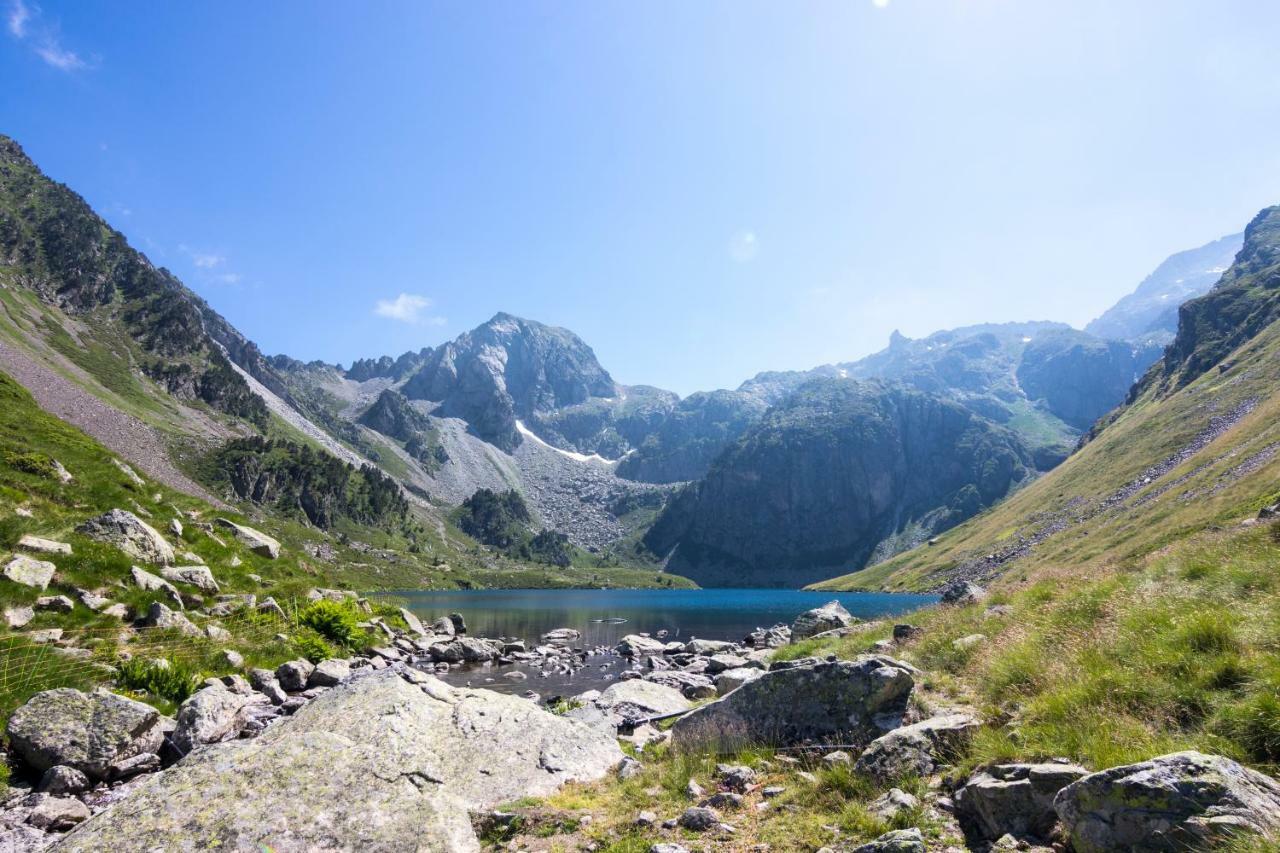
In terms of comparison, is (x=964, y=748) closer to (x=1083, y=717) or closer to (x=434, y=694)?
(x=1083, y=717)

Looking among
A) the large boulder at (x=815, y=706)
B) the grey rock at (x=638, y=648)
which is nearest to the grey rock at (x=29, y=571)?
the large boulder at (x=815, y=706)

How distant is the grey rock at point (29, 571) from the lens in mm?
19547

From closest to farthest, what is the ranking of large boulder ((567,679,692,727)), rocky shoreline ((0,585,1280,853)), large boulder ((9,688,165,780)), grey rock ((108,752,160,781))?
1. rocky shoreline ((0,585,1280,853))
2. large boulder ((9,688,165,780))
3. grey rock ((108,752,160,781))
4. large boulder ((567,679,692,727))

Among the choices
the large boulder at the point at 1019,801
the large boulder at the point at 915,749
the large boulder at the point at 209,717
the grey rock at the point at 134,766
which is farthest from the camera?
the large boulder at the point at 209,717

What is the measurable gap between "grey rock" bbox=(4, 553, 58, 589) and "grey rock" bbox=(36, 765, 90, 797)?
9.37m

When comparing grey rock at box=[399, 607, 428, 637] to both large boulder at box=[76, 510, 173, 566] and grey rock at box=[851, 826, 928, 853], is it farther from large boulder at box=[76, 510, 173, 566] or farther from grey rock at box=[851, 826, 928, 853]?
grey rock at box=[851, 826, 928, 853]

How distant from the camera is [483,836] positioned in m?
10.5

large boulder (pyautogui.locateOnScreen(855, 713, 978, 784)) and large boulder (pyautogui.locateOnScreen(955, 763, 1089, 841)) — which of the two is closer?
large boulder (pyautogui.locateOnScreen(955, 763, 1089, 841))

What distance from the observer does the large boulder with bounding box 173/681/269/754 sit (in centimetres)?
1638

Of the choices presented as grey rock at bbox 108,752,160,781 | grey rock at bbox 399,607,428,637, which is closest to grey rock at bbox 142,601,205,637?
grey rock at bbox 108,752,160,781

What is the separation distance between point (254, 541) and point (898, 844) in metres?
43.5

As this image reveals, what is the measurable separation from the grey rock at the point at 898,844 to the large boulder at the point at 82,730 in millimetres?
17806

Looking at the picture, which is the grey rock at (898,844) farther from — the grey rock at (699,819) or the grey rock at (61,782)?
the grey rock at (61,782)

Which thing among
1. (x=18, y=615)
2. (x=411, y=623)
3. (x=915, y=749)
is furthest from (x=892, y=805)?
(x=411, y=623)
